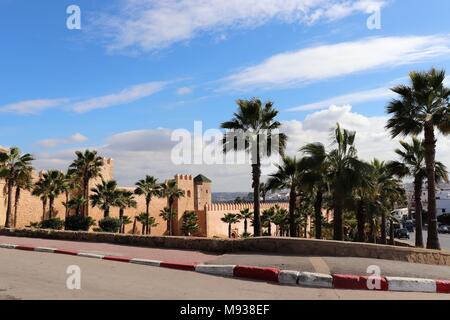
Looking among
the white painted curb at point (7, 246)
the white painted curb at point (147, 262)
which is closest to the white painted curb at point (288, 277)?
the white painted curb at point (147, 262)

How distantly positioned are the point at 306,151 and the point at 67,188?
2862 cm

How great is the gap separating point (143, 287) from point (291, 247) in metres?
5.40

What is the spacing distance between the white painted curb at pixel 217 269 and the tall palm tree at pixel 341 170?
25.2ft

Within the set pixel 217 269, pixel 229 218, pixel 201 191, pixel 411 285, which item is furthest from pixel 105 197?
pixel 411 285

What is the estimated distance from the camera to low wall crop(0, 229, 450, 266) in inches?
464

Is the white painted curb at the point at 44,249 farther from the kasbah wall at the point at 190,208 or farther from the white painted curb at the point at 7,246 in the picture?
the kasbah wall at the point at 190,208

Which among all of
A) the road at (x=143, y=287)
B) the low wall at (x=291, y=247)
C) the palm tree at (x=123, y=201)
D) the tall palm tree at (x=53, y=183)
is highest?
the tall palm tree at (x=53, y=183)

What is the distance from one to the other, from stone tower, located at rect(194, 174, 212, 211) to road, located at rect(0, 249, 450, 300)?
163ft

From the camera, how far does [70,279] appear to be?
31.2 feet

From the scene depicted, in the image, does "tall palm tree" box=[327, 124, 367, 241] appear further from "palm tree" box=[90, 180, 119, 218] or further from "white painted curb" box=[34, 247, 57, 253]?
"palm tree" box=[90, 180, 119, 218]

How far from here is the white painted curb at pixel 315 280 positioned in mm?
9430

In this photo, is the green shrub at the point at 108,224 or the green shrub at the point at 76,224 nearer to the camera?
the green shrub at the point at 108,224

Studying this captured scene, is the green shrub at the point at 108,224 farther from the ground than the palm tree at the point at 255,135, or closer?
closer
